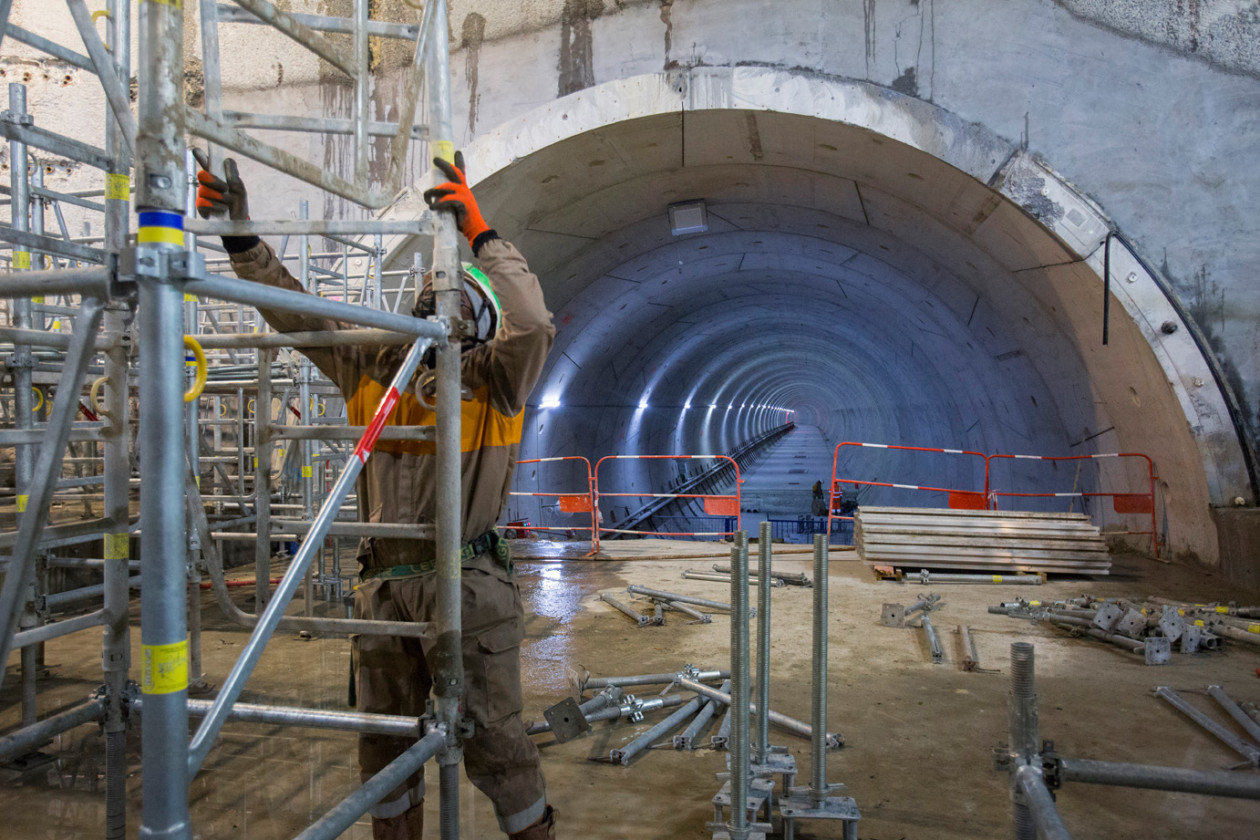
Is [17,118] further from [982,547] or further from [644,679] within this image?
[982,547]

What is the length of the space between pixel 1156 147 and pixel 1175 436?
108 inches

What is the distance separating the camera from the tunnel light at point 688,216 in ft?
35.2

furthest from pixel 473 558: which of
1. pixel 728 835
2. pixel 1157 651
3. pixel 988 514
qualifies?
pixel 988 514

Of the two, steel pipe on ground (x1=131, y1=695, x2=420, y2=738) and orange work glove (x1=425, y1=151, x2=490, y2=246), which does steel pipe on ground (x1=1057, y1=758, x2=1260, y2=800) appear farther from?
orange work glove (x1=425, y1=151, x2=490, y2=246)

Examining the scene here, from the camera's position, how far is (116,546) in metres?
2.82

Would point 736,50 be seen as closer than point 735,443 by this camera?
Yes

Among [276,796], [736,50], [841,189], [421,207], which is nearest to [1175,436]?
[841,189]

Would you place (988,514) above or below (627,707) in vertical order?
above

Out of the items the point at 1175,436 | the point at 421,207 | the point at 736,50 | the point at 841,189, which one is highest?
the point at 736,50

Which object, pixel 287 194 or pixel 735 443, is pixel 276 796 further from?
pixel 735 443

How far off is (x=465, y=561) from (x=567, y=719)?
55.1 inches

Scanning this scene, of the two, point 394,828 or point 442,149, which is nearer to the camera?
point 442,149

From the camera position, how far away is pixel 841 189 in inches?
375

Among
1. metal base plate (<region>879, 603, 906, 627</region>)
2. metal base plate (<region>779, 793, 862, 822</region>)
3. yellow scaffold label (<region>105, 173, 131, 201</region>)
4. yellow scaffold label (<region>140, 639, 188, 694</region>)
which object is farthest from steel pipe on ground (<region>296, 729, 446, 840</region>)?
metal base plate (<region>879, 603, 906, 627</region>)
